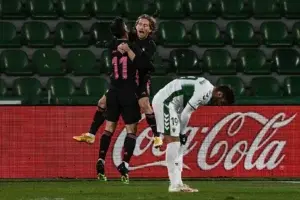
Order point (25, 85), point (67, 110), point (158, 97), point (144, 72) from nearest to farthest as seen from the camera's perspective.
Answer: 1. point (158, 97)
2. point (144, 72)
3. point (67, 110)
4. point (25, 85)

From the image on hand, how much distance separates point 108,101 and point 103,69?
5714 millimetres

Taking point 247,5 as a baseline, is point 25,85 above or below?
below

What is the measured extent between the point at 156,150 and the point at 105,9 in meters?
4.90

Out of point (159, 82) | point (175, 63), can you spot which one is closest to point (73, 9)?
point (175, 63)

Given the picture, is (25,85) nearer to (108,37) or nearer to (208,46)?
(108,37)

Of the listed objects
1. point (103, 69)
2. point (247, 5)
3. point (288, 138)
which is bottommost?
point (288, 138)

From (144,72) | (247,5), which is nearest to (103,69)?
(247,5)

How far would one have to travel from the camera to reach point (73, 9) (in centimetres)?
1989

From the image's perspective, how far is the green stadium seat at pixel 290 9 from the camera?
2058 centimetres

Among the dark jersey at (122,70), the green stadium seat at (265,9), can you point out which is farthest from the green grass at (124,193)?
the green stadium seat at (265,9)

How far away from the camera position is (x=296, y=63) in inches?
773

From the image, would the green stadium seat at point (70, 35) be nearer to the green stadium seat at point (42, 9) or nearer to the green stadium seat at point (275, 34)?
the green stadium seat at point (42, 9)

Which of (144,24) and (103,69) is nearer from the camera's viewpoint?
(144,24)

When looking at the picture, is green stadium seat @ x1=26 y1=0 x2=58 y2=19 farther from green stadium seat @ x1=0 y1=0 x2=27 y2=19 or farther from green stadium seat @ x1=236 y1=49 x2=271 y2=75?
green stadium seat @ x1=236 y1=49 x2=271 y2=75
